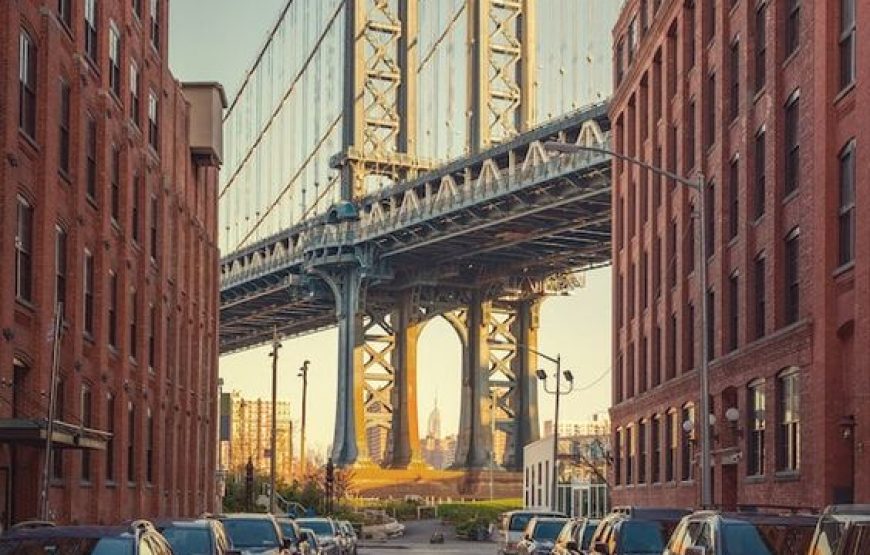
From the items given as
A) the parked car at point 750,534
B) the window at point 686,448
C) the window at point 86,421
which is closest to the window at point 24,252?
the window at point 86,421

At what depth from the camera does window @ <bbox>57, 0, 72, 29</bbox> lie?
3551 centimetres

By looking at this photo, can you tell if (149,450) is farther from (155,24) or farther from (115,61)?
(155,24)

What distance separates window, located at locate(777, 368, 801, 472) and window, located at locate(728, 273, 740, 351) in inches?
208

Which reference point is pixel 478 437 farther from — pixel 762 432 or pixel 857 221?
pixel 857 221

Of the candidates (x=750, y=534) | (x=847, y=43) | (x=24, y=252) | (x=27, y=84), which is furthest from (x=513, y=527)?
(x=750, y=534)

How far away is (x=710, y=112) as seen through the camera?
47.4 m

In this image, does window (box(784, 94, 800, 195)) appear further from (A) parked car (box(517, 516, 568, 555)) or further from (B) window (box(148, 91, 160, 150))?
(B) window (box(148, 91, 160, 150))

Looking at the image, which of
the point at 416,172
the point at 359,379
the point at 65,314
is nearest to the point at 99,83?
the point at 65,314

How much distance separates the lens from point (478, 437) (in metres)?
114

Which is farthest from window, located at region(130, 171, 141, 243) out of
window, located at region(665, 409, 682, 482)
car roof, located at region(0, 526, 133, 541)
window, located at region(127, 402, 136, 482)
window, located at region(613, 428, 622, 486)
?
car roof, located at region(0, 526, 133, 541)

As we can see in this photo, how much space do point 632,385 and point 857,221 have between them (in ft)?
96.0

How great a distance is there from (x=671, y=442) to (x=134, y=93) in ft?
57.8

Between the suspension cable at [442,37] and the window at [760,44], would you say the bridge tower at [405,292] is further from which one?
the window at [760,44]

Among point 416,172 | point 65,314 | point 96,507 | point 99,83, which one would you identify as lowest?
point 96,507
